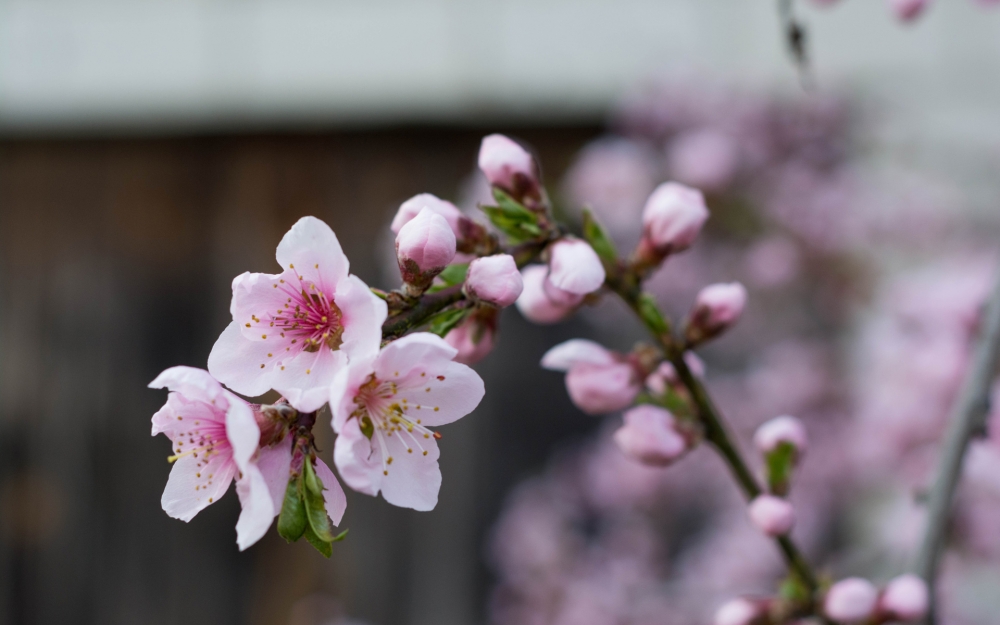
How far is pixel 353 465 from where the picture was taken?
0.50 meters

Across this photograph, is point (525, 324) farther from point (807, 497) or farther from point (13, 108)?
point (13, 108)

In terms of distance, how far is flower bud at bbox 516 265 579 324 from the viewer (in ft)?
2.34

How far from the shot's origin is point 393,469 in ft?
1.89

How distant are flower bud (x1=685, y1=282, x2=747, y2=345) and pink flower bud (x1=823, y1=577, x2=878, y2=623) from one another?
0.28 metres

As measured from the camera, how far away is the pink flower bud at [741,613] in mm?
795

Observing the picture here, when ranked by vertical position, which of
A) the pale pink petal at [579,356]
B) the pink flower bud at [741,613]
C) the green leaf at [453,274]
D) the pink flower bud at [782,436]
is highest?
the green leaf at [453,274]

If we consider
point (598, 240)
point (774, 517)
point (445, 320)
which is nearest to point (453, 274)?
point (445, 320)

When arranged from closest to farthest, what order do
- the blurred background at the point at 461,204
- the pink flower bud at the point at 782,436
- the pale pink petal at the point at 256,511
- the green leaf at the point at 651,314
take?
the pale pink petal at the point at 256,511 < the green leaf at the point at 651,314 < the pink flower bud at the point at 782,436 < the blurred background at the point at 461,204

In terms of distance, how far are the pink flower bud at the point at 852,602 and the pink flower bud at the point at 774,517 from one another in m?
0.07

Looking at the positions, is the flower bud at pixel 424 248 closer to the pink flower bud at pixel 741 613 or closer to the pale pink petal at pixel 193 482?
the pale pink petal at pixel 193 482

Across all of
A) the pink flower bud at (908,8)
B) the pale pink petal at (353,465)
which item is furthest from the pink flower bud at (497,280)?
the pink flower bud at (908,8)

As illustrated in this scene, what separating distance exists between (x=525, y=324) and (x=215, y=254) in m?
1.01

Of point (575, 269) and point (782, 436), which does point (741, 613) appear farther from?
point (575, 269)

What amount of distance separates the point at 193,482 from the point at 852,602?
0.62m
